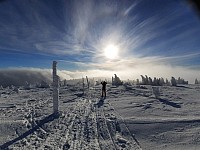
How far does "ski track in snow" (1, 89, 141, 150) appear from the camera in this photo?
893 cm

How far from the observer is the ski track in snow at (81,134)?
893 centimetres

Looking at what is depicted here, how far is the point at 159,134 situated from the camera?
33.2 ft

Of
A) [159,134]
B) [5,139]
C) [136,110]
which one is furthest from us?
[136,110]

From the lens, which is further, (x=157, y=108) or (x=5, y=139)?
(x=157, y=108)

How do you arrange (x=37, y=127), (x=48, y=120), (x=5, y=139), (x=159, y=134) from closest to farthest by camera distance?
(x=5, y=139)
(x=159, y=134)
(x=37, y=127)
(x=48, y=120)

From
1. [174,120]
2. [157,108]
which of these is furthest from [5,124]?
[157,108]

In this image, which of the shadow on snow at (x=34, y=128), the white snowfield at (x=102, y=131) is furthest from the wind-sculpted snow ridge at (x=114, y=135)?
the shadow on snow at (x=34, y=128)

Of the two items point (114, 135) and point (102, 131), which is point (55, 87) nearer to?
point (102, 131)

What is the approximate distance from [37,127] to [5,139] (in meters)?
1.89

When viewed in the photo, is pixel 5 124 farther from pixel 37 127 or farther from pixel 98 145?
pixel 98 145

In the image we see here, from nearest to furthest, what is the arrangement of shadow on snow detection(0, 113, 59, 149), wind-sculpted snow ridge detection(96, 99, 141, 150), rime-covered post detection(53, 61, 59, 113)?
shadow on snow detection(0, 113, 59, 149), wind-sculpted snow ridge detection(96, 99, 141, 150), rime-covered post detection(53, 61, 59, 113)

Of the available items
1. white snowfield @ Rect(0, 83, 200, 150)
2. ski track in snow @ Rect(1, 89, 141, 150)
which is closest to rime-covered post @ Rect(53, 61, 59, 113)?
white snowfield @ Rect(0, 83, 200, 150)

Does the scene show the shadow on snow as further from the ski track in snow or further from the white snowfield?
the ski track in snow

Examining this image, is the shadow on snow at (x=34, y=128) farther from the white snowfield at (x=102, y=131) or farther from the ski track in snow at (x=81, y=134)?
the ski track in snow at (x=81, y=134)
